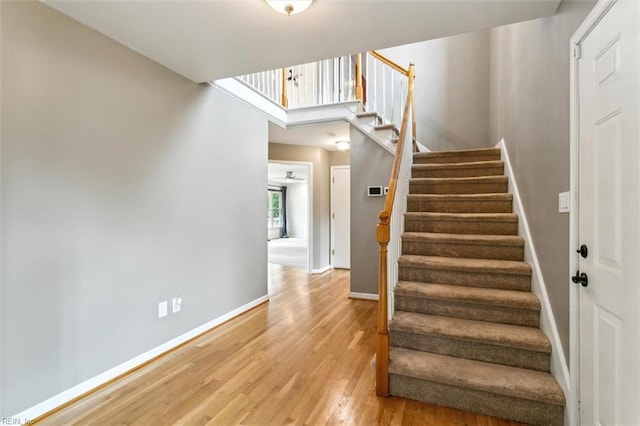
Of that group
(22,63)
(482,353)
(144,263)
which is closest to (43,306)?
(144,263)

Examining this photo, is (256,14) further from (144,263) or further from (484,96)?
(484,96)

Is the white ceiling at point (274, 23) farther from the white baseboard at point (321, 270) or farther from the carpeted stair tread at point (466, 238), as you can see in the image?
the white baseboard at point (321, 270)

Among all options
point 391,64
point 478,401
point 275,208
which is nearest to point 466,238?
point 478,401

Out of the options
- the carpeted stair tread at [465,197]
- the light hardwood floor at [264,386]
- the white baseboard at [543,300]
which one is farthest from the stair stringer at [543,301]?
the light hardwood floor at [264,386]

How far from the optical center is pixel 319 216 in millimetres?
5730

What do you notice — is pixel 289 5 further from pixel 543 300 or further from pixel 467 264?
pixel 543 300

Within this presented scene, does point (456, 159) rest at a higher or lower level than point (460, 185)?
higher

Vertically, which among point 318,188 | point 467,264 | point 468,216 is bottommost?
point 467,264

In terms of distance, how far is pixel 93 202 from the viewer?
2062mm

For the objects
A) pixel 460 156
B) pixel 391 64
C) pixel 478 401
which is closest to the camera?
pixel 478 401

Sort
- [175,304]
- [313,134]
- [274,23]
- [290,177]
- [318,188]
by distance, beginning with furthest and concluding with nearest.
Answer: [290,177] < [318,188] < [313,134] < [175,304] < [274,23]

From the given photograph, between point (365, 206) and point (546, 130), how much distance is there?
7.59 ft

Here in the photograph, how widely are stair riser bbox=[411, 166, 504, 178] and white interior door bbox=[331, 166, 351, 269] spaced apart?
212 cm

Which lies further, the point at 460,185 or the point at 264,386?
the point at 460,185
